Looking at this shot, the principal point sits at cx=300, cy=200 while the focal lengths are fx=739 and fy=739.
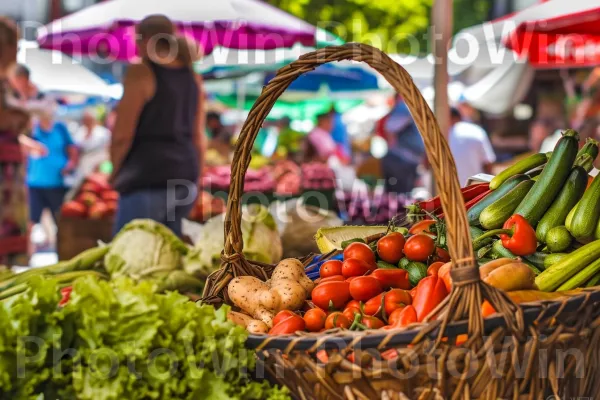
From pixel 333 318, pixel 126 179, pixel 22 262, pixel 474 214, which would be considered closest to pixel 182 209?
pixel 126 179

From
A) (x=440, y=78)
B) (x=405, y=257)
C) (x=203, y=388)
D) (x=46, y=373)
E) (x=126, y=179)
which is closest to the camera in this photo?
(x=46, y=373)

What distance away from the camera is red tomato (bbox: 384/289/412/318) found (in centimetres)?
196

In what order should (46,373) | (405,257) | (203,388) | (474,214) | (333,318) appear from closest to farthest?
(46,373) < (203,388) < (333,318) < (405,257) < (474,214)

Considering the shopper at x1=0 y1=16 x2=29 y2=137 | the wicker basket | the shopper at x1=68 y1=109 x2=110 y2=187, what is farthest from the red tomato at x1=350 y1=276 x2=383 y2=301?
the shopper at x1=68 y1=109 x2=110 y2=187

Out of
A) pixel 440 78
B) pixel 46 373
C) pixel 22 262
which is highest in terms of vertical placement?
pixel 440 78

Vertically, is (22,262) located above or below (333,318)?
below

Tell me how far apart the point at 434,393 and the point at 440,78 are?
8.60 feet

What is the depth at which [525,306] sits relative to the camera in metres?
1.68

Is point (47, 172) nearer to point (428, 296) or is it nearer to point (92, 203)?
point (92, 203)

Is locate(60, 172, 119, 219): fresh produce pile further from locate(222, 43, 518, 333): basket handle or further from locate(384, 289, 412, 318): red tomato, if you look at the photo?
locate(222, 43, 518, 333): basket handle

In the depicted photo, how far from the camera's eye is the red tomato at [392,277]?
2.17 metres

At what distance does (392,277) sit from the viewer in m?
2.19

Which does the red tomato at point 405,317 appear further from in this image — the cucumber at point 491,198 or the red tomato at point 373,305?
the cucumber at point 491,198

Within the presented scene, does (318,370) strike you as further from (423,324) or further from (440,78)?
(440,78)
